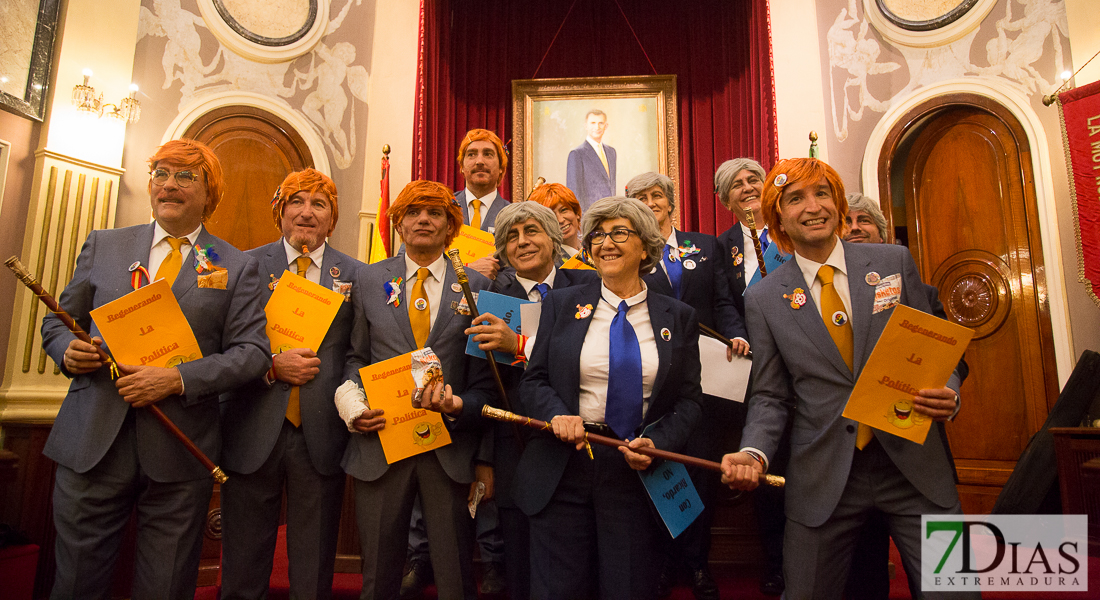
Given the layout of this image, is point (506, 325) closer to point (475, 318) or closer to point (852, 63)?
point (475, 318)

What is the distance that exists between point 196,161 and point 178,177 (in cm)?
9

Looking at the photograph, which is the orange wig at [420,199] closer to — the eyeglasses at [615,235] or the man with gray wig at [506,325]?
the man with gray wig at [506,325]

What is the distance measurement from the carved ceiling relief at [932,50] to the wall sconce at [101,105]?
17.5 ft

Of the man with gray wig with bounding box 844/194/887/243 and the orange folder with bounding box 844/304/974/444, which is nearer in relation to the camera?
the orange folder with bounding box 844/304/974/444

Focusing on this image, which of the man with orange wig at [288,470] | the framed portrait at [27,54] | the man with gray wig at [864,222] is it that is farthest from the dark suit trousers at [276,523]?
the framed portrait at [27,54]

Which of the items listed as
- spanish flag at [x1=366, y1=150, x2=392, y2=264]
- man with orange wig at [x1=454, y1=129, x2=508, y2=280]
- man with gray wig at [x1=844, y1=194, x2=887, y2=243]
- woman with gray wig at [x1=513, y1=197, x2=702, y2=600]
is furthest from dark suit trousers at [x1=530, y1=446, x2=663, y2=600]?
spanish flag at [x1=366, y1=150, x2=392, y2=264]

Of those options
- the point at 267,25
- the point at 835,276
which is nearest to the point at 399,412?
the point at 835,276

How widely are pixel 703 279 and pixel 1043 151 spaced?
3.52 m

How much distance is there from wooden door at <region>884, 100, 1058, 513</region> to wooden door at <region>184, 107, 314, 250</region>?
5178mm

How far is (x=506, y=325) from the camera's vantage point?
2352mm

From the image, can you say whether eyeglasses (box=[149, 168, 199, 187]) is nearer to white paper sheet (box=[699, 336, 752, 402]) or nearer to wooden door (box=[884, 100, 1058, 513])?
white paper sheet (box=[699, 336, 752, 402])

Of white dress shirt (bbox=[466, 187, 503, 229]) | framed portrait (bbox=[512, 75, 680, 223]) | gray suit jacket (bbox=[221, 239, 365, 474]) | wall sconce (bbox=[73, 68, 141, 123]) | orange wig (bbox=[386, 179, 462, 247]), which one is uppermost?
framed portrait (bbox=[512, 75, 680, 223])

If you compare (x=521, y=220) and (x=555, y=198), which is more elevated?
(x=555, y=198)

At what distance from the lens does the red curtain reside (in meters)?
5.71
